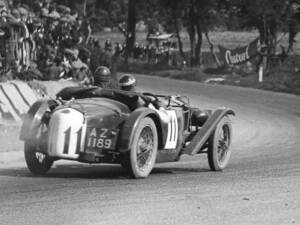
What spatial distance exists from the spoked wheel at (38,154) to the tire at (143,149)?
3.27 feet

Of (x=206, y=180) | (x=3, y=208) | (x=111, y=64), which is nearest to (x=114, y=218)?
(x=3, y=208)

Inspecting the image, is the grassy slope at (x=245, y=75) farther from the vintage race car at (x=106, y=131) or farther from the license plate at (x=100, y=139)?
the license plate at (x=100, y=139)

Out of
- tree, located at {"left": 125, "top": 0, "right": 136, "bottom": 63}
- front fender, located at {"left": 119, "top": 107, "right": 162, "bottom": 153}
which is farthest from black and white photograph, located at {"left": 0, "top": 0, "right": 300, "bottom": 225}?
tree, located at {"left": 125, "top": 0, "right": 136, "bottom": 63}

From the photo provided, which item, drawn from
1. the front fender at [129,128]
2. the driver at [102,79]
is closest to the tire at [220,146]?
the driver at [102,79]

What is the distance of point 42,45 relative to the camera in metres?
19.8

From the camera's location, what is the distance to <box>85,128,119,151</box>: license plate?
31.6ft

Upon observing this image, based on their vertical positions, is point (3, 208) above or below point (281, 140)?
above

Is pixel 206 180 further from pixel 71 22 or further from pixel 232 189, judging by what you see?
pixel 71 22

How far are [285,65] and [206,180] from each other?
27399 millimetres

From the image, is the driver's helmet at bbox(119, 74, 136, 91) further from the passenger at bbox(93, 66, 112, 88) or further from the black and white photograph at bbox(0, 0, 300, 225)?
the passenger at bbox(93, 66, 112, 88)

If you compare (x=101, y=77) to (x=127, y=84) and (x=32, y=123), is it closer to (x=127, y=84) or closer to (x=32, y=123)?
(x=127, y=84)

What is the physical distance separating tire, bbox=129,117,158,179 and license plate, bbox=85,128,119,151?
0.25 metres

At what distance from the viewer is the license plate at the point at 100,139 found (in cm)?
962

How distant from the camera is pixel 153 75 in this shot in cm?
4047
